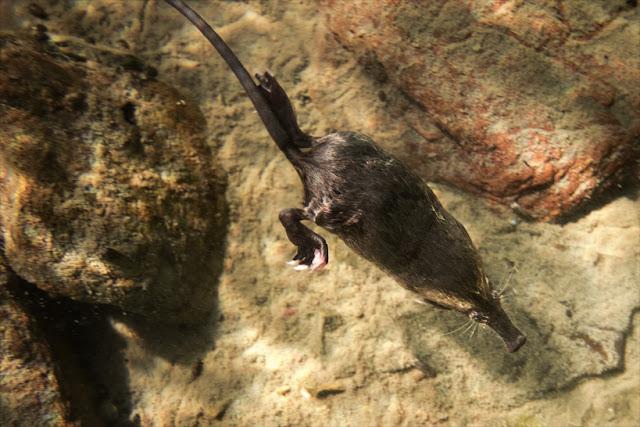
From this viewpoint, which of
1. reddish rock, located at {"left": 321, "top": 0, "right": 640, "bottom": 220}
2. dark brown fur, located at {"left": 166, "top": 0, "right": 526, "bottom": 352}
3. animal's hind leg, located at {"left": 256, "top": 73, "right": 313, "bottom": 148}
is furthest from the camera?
reddish rock, located at {"left": 321, "top": 0, "right": 640, "bottom": 220}

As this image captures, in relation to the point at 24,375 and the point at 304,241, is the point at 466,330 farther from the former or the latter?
the point at 24,375

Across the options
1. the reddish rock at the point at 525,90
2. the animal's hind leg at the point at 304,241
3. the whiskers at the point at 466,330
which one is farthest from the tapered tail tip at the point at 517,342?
the animal's hind leg at the point at 304,241

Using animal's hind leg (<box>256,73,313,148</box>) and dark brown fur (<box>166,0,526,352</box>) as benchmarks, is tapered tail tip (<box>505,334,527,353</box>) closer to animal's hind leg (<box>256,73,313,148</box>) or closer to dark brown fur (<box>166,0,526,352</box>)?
dark brown fur (<box>166,0,526,352</box>)

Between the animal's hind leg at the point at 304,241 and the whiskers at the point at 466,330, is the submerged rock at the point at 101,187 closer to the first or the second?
the animal's hind leg at the point at 304,241

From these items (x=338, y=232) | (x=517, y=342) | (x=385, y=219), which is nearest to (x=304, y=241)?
(x=338, y=232)

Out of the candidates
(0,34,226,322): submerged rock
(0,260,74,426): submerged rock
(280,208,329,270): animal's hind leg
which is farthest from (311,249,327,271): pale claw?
(0,260,74,426): submerged rock
